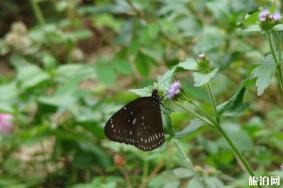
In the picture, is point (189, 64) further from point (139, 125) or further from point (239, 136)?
point (239, 136)

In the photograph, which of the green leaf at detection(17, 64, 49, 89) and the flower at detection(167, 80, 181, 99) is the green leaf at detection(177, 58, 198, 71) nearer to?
the flower at detection(167, 80, 181, 99)

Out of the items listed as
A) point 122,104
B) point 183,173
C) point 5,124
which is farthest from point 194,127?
point 5,124

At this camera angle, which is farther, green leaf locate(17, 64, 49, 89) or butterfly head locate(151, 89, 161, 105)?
green leaf locate(17, 64, 49, 89)

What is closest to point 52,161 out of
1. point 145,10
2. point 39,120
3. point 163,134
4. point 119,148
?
point 39,120

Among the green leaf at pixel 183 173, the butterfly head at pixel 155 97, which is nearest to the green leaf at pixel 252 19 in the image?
the butterfly head at pixel 155 97

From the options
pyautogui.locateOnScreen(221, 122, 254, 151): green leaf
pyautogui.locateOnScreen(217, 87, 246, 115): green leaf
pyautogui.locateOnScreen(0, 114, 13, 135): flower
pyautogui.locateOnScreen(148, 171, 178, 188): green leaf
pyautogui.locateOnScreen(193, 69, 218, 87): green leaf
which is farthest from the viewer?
pyautogui.locateOnScreen(0, 114, 13, 135): flower

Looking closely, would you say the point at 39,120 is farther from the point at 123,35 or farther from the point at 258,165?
the point at 258,165

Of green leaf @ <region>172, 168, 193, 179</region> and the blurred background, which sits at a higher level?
green leaf @ <region>172, 168, 193, 179</region>

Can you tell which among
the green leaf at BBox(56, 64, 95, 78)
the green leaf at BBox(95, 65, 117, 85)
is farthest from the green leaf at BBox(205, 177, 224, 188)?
the green leaf at BBox(56, 64, 95, 78)
